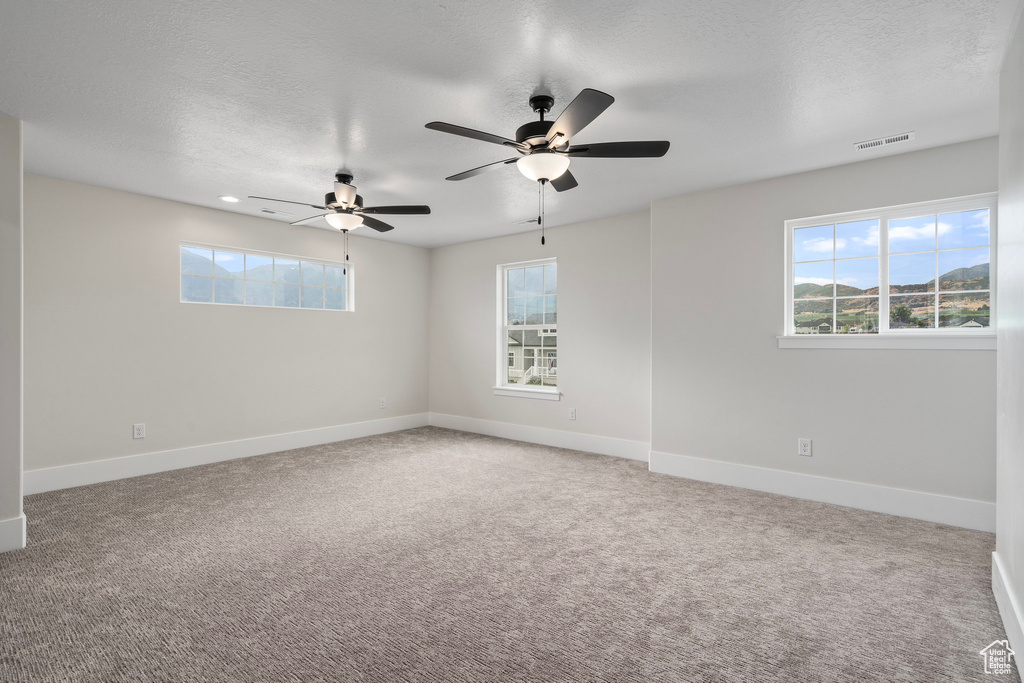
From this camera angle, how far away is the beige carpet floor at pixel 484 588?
1.94 m

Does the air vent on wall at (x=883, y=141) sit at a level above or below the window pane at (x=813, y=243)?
above

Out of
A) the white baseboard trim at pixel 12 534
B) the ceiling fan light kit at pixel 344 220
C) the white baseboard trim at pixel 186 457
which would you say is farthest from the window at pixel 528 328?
the white baseboard trim at pixel 12 534

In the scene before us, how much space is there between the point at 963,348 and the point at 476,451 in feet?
14.0

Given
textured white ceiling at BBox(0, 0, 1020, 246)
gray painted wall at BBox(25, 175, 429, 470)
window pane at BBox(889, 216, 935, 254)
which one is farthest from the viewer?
gray painted wall at BBox(25, 175, 429, 470)

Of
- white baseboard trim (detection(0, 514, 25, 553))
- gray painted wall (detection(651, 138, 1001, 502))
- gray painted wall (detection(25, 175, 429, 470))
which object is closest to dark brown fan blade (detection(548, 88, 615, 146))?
gray painted wall (detection(651, 138, 1001, 502))

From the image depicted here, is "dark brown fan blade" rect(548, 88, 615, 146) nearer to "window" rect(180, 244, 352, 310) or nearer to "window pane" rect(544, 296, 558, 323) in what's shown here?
"window pane" rect(544, 296, 558, 323)

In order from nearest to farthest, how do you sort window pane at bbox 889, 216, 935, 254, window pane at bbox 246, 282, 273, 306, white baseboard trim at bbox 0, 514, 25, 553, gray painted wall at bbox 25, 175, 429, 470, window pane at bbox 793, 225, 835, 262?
white baseboard trim at bbox 0, 514, 25, 553 → window pane at bbox 889, 216, 935, 254 → window pane at bbox 793, 225, 835, 262 → gray painted wall at bbox 25, 175, 429, 470 → window pane at bbox 246, 282, 273, 306

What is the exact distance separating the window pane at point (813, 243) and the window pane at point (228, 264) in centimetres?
541

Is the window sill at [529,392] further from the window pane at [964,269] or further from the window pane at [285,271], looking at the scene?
the window pane at [964,269]

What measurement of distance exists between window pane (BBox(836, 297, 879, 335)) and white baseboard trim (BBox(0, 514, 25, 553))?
5699 mm

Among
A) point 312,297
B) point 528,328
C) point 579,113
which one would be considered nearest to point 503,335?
point 528,328

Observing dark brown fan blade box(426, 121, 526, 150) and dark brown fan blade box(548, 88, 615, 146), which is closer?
dark brown fan blade box(548, 88, 615, 146)

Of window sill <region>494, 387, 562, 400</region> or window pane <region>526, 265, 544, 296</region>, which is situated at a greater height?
window pane <region>526, 265, 544, 296</region>

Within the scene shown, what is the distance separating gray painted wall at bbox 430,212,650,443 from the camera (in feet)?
17.4
